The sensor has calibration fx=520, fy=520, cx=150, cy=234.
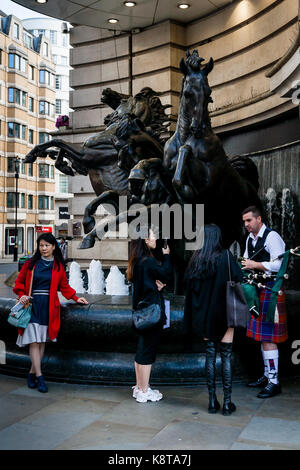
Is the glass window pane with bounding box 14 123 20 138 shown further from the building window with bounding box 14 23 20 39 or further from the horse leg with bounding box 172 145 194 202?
the horse leg with bounding box 172 145 194 202

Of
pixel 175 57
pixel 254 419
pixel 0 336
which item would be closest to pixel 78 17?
pixel 175 57

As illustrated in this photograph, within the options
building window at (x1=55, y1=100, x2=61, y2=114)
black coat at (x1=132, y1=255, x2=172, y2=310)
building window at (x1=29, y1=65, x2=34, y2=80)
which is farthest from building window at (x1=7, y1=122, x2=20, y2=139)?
black coat at (x1=132, y1=255, x2=172, y2=310)

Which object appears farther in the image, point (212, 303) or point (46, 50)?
point (46, 50)

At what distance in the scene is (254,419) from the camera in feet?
15.8

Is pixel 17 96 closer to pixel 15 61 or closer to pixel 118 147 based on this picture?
pixel 15 61

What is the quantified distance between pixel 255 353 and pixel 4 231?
4964cm

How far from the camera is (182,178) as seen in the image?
7.22m

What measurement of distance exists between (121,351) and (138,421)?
1.61m

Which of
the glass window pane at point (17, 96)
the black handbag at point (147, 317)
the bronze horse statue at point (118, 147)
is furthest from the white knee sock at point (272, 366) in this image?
the glass window pane at point (17, 96)

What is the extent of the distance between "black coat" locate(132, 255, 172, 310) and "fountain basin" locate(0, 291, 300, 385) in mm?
839

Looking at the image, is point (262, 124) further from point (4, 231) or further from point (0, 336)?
point (4, 231)

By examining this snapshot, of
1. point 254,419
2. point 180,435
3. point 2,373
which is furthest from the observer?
point 2,373

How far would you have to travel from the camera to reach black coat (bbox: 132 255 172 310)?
5402mm

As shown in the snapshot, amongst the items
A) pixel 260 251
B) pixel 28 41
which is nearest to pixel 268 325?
pixel 260 251
